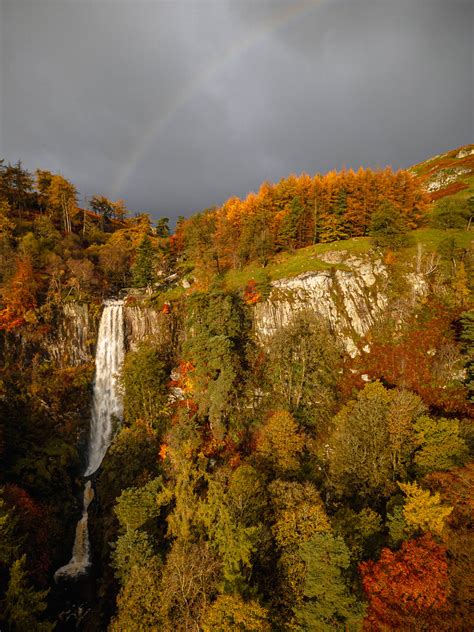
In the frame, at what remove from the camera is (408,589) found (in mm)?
16922

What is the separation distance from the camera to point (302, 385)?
36.1 m

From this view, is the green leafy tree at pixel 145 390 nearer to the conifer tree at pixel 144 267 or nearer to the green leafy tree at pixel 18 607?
the conifer tree at pixel 144 267

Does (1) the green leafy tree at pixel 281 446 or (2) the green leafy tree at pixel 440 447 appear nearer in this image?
(2) the green leafy tree at pixel 440 447

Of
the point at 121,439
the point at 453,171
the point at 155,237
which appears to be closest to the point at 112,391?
the point at 121,439

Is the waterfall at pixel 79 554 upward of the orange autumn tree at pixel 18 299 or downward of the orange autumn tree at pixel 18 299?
downward

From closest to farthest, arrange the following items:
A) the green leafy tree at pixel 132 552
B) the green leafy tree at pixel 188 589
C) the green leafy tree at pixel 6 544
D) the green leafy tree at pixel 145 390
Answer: the green leafy tree at pixel 188 589 < the green leafy tree at pixel 6 544 < the green leafy tree at pixel 132 552 < the green leafy tree at pixel 145 390

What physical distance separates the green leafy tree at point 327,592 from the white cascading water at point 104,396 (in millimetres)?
25714

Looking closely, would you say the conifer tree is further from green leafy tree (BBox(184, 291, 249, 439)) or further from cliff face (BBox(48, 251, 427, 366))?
green leafy tree (BBox(184, 291, 249, 439))

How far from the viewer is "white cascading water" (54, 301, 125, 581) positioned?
36.1 m

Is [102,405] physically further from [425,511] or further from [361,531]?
[425,511]

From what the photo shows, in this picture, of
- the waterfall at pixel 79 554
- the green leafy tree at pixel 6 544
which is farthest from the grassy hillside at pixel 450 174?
the green leafy tree at pixel 6 544

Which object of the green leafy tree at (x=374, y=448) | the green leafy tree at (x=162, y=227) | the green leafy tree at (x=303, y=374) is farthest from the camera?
the green leafy tree at (x=162, y=227)

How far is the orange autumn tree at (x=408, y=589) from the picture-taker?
53.7ft

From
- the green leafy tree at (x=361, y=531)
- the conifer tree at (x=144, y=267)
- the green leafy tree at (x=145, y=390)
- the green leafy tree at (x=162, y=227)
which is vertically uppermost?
the green leafy tree at (x=162, y=227)
